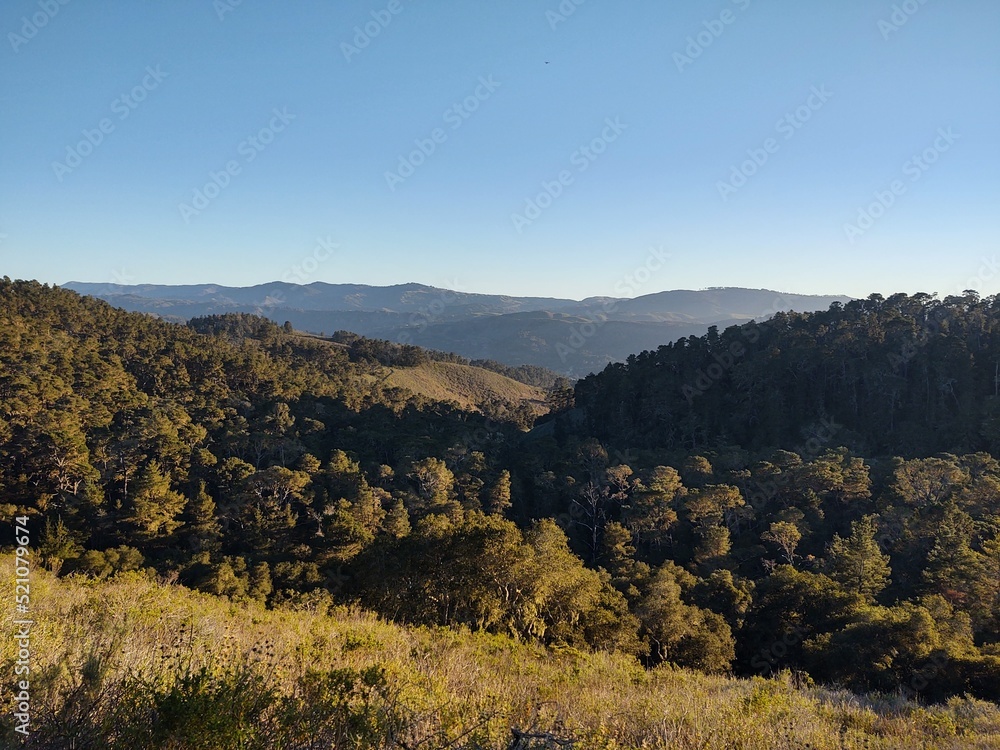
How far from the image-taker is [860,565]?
24156mm

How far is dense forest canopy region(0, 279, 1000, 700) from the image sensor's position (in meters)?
16.4

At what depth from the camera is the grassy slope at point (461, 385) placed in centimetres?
10081

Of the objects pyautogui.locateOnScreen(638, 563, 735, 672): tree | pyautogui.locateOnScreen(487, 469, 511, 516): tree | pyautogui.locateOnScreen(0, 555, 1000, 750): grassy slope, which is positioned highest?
pyautogui.locateOnScreen(0, 555, 1000, 750): grassy slope

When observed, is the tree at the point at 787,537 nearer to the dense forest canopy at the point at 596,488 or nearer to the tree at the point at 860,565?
the dense forest canopy at the point at 596,488

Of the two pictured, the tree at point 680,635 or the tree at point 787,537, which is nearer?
the tree at point 680,635

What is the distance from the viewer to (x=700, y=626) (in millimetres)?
18703

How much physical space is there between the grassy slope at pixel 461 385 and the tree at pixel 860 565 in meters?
74.5

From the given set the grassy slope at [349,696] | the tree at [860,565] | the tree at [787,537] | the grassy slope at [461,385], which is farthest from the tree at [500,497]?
the grassy slope at [461,385]

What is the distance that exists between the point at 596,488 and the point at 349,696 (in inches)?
1495

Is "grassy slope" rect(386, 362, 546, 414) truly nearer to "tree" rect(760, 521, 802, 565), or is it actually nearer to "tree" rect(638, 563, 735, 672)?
"tree" rect(760, 521, 802, 565)

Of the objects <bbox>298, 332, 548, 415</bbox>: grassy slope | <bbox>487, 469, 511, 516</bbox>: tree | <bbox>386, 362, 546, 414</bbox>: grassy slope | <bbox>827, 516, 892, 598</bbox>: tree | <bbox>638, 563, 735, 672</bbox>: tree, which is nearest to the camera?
<bbox>638, 563, 735, 672</bbox>: tree

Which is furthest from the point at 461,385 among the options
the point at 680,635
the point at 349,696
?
the point at 349,696

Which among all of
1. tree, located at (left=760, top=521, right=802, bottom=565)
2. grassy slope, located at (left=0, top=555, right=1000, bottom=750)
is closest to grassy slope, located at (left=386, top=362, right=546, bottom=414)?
tree, located at (left=760, top=521, right=802, bottom=565)

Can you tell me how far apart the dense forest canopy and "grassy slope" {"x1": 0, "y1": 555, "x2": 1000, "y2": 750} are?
6134mm
